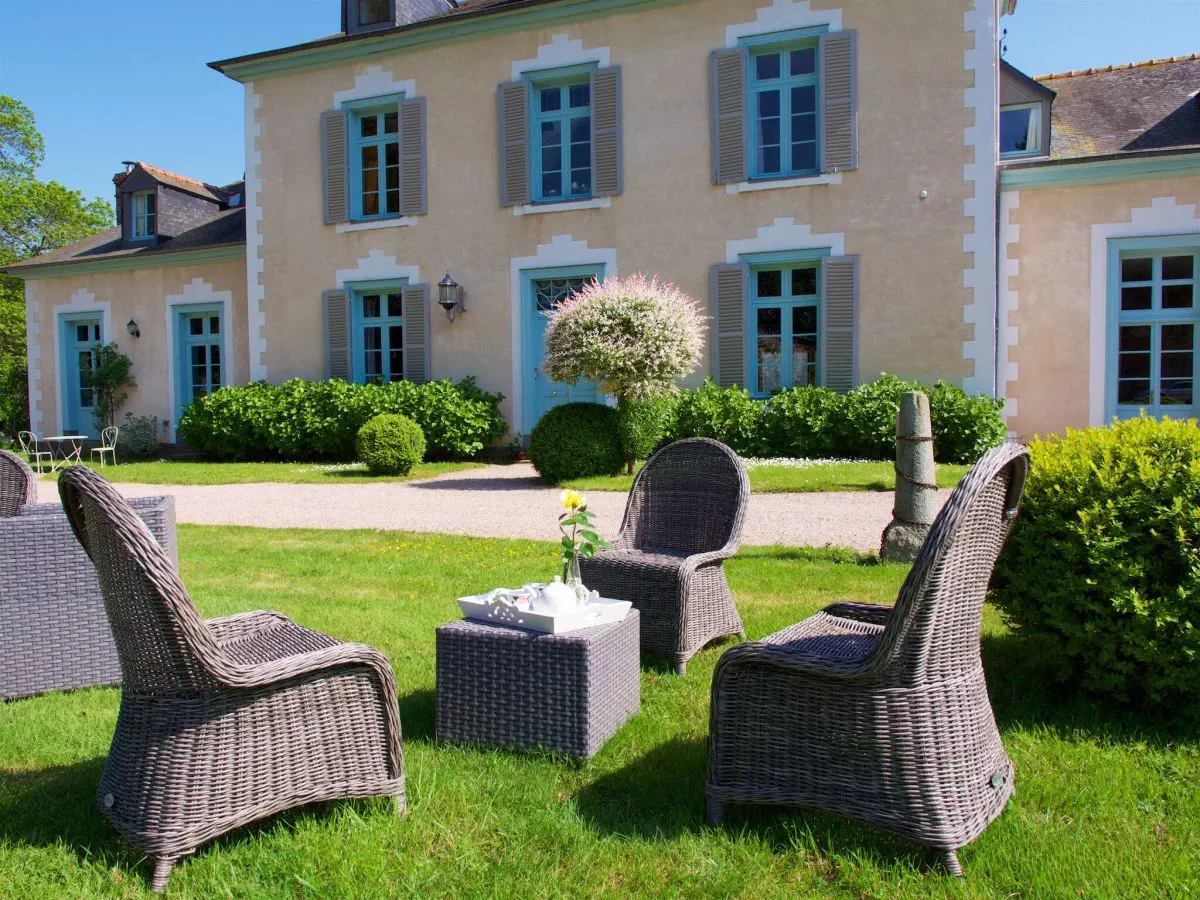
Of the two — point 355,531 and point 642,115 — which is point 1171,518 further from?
point 642,115

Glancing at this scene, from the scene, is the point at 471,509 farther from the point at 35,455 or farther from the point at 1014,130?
the point at 1014,130

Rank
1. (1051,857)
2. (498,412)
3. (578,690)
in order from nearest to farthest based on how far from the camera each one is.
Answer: (1051,857) < (578,690) < (498,412)

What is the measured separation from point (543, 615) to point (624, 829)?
0.66m

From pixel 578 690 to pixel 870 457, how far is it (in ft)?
29.9

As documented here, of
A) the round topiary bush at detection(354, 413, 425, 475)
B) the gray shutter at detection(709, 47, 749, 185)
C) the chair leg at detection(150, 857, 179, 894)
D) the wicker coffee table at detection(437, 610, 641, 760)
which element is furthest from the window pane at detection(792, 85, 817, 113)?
the chair leg at detection(150, 857, 179, 894)

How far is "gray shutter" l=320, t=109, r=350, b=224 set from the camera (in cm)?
1424

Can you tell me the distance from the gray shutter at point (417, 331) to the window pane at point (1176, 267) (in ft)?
32.1

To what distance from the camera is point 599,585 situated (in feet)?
12.3

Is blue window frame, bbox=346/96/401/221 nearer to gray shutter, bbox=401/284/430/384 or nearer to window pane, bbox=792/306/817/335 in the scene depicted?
gray shutter, bbox=401/284/430/384

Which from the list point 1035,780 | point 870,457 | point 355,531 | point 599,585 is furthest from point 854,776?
point 870,457

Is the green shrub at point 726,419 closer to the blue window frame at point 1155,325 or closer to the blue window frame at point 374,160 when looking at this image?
the blue window frame at point 1155,325

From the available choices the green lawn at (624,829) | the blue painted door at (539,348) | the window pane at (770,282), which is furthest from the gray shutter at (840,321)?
the green lawn at (624,829)

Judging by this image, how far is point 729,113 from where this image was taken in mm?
12086

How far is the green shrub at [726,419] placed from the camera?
11.5 meters
